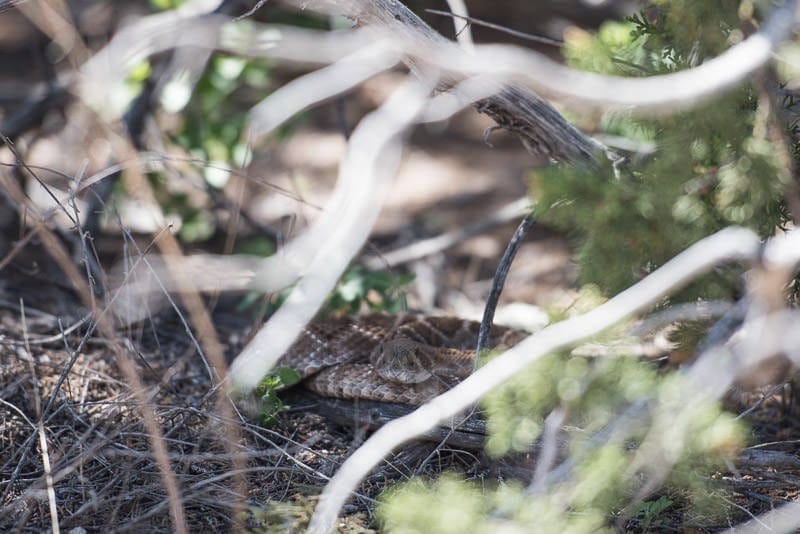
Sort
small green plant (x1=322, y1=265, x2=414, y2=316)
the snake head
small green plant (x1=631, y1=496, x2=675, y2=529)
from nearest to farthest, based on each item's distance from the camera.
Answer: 1. small green plant (x1=631, y1=496, x2=675, y2=529)
2. the snake head
3. small green plant (x1=322, y1=265, x2=414, y2=316)

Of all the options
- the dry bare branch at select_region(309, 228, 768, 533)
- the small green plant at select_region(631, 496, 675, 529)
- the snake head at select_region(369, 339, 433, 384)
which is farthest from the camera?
the snake head at select_region(369, 339, 433, 384)

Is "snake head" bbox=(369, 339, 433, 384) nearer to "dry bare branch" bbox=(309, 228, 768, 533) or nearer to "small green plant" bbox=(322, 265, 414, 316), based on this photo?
"small green plant" bbox=(322, 265, 414, 316)

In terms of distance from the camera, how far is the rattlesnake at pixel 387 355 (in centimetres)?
380

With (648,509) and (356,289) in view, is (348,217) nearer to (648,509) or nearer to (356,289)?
(648,509)

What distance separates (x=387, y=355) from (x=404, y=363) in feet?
0.32

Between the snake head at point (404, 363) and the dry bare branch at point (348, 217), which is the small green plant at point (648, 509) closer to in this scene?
the snake head at point (404, 363)

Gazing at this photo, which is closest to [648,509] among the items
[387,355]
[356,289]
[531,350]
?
[531,350]

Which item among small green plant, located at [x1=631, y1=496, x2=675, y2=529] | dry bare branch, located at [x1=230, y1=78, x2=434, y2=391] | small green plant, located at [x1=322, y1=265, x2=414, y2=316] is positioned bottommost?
small green plant, located at [x1=322, y1=265, x2=414, y2=316]

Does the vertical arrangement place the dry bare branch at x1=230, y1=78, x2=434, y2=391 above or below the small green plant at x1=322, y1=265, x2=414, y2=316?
above

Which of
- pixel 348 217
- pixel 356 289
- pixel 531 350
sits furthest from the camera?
pixel 356 289

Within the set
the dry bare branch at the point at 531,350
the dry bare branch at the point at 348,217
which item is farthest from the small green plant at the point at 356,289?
the dry bare branch at the point at 531,350

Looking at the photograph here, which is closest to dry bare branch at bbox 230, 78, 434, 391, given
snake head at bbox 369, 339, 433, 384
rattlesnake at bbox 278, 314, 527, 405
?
rattlesnake at bbox 278, 314, 527, 405

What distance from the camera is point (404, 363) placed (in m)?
3.80

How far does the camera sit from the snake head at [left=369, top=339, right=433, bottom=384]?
3.78 m
